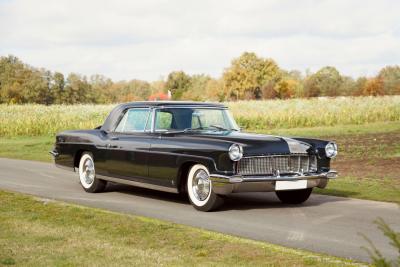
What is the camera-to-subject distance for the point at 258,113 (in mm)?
38844

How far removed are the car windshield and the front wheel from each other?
106 centimetres

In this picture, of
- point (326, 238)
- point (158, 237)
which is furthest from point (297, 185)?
point (158, 237)

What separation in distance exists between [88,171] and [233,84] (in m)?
103

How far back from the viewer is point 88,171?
12.5 metres

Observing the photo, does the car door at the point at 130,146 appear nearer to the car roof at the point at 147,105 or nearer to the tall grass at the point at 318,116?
the car roof at the point at 147,105

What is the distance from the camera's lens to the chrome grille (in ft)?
31.6

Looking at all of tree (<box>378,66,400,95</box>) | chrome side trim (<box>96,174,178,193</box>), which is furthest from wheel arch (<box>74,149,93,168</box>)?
tree (<box>378,66,400,95</box>)

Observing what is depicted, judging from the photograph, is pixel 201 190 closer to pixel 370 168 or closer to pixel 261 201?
pixel 261 201

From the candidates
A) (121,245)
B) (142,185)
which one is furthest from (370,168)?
(121,245)

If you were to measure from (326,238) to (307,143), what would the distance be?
284 cm

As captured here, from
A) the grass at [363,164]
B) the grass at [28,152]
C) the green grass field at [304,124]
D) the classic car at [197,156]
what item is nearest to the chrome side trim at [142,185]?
the classic car at [197,156]

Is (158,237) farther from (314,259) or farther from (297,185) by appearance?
(297,185)

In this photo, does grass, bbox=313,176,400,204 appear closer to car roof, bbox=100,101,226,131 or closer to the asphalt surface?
the asphalt surface

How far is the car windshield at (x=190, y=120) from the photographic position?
10.9 m
